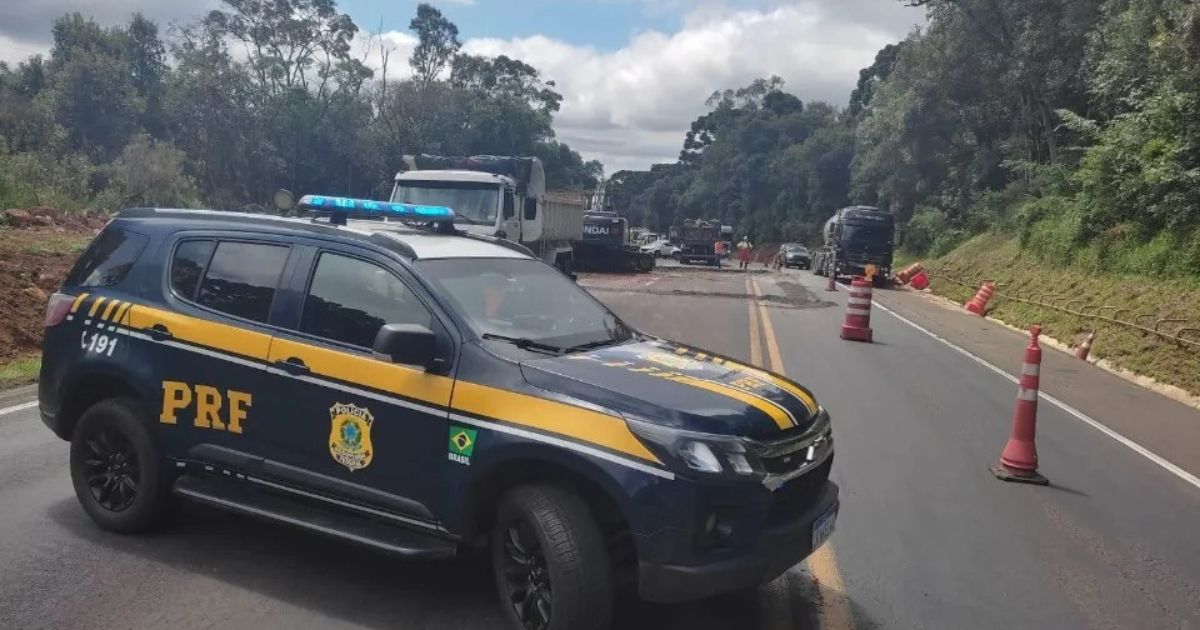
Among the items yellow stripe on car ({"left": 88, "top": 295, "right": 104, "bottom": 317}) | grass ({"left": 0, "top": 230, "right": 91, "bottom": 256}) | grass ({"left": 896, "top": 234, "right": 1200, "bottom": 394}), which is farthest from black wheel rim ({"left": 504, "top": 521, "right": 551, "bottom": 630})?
grass ({"left": 0, "top": 230, "right": 91, "bottom": 256})

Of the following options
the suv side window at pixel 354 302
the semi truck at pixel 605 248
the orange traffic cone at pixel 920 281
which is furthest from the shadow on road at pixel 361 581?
the orange traffic cone at pixel 920 281

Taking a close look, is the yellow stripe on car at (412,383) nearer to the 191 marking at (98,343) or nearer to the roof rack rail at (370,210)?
the 191 marking at (98,343)

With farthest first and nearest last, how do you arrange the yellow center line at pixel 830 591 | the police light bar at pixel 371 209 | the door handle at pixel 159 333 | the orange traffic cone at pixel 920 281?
the orange traffic cone at pixel 920 281, the police light bar at pixel 371 209, the door handle at pixel 159 333, the yellow center line at pixel 830 591

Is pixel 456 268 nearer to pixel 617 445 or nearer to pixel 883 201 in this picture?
pixel 617 445

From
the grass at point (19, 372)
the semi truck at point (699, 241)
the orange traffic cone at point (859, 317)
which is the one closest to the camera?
the grass at point (19, 372)

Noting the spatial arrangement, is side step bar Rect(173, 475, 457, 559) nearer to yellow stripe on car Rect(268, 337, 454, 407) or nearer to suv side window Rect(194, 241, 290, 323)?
yellow stripe on car Rect(268, 337, 454, 407)

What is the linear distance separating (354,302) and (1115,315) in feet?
55.2

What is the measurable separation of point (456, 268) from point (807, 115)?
95.2 m

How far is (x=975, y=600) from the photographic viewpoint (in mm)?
4973

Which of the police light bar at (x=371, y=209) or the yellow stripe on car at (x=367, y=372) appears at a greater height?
the police light bar at (x=371, y=209)

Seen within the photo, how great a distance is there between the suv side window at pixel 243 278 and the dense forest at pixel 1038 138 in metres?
17.5

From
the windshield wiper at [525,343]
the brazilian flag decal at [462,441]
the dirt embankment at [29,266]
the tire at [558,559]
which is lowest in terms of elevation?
the dirt embankment at [29,266]

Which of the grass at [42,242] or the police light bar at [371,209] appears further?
the grass at [42,242]

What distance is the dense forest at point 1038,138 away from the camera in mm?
19703
